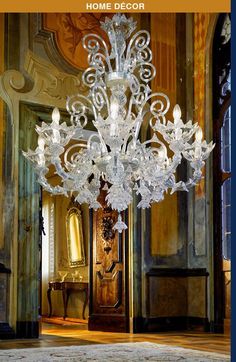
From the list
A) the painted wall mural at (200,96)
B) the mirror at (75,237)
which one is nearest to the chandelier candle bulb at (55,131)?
the painted wall mural at (200,96)

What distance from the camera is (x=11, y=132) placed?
6.13 m

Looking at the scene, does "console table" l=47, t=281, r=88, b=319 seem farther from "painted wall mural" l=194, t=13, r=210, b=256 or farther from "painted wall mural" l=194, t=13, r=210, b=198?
"painted wall mural" l=194, t=13, r=210, b=198

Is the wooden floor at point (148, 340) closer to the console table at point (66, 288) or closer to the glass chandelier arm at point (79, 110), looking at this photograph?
the glass chandelier arm at point (79, 110)

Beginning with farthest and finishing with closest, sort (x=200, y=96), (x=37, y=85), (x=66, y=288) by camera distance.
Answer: (x=66, y=288)
(x=200, y=96)
(x=37, y=85)

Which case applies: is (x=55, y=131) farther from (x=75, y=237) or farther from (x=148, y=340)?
(x=75, y=237)

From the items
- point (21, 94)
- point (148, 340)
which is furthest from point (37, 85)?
point (148, 340)

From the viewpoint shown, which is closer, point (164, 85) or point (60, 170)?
point (60, 170)

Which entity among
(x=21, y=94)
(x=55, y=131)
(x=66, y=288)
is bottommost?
(x=66, y=288)
